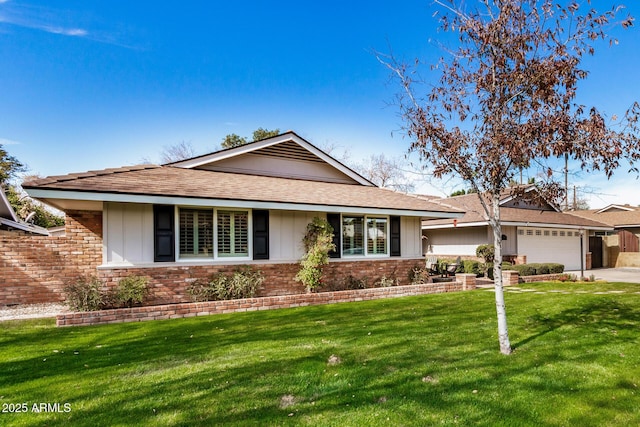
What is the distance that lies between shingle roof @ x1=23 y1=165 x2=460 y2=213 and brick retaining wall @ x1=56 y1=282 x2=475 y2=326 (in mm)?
2830

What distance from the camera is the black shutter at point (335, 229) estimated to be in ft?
40.0

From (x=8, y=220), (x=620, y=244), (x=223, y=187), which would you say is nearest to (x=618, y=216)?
(x=620, y=244)

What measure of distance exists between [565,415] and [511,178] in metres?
3.40

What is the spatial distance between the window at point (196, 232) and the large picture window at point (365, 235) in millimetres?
4553

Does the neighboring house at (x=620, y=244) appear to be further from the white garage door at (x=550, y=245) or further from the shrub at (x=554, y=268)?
the shrub at (x=554, y=268)

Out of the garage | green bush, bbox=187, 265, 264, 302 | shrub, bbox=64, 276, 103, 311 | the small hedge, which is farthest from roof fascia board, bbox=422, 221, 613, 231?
shrub, bbox=64, 276, 103, 311

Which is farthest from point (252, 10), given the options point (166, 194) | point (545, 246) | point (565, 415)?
point (545, 246)

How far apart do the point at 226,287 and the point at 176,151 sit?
103 feet

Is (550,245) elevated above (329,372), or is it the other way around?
(550,245)

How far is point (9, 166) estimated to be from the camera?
32.8 meters

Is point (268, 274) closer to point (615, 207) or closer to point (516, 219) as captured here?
point (516, 219)

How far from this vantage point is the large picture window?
496 inches

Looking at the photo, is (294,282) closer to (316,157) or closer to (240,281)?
(240,281)

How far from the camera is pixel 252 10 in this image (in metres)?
14.5
